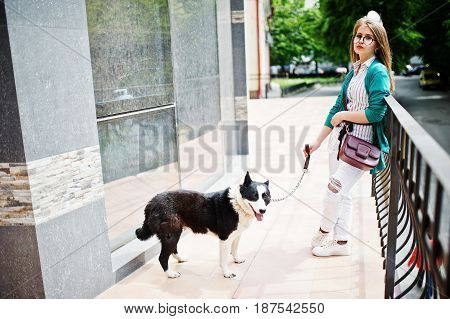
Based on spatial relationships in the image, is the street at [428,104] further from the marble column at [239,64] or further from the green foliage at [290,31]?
the green foliage at [290,31]

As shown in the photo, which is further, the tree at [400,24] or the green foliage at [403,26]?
the tree at [400,24]

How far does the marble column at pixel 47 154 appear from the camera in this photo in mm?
2359

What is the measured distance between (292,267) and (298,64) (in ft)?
133

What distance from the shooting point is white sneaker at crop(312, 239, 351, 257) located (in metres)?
3.46

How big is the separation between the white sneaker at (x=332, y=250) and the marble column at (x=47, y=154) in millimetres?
1626

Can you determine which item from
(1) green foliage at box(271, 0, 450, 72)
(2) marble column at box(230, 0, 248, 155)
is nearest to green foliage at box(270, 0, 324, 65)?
(1) green foliage at box(271, 0, 450, 72)

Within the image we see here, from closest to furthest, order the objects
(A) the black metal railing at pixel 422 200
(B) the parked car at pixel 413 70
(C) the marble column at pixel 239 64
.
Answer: (A) the black metal railing at pixel 422 200, (C) the marble column at pixel 239 64, (B) the parked car at pixel 413 70

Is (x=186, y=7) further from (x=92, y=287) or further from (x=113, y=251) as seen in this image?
(x=92, y=287)

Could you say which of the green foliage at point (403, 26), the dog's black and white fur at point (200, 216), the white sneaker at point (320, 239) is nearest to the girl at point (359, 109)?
the white sneaker at point (320, 239)

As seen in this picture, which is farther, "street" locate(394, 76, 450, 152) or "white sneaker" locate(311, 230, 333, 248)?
"street" locate(394, 76, 450, 152)

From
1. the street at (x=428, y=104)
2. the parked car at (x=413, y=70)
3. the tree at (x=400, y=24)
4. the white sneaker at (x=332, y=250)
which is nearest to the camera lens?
the white sneaker at (x=332, y=250)

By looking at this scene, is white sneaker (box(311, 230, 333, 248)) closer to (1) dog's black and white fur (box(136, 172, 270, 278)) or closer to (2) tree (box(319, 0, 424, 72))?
(1) dog's black and white fur (box(136, 172, 270, 278))

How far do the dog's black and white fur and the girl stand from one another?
1.86 feet
